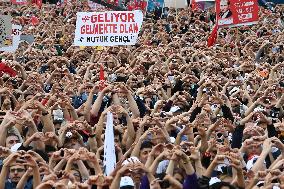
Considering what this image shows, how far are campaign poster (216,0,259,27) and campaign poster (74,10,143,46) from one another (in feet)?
13.6

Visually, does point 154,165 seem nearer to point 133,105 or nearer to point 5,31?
point 133,105

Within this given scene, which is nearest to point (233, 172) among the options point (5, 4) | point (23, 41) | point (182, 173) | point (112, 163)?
point (182, 173)

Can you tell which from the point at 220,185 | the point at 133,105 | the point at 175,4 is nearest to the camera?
the point at 220,185

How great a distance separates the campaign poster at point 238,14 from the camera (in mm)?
18500

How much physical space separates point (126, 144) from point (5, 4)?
79.8 feet

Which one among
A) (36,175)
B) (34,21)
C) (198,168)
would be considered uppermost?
(36,175)

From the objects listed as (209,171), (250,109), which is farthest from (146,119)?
(250,109)

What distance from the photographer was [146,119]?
9219 millimetres

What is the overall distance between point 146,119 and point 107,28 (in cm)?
574

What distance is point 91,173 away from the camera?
8.14 meters

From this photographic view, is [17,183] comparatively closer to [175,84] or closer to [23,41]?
[175,84]

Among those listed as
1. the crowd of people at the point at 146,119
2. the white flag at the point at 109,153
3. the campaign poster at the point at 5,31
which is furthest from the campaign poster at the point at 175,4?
the white flag at the point at 109,153

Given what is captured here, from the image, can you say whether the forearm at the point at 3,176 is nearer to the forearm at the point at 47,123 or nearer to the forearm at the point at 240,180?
the forearm at the point at 240,180

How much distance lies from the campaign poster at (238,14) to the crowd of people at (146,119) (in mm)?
568
